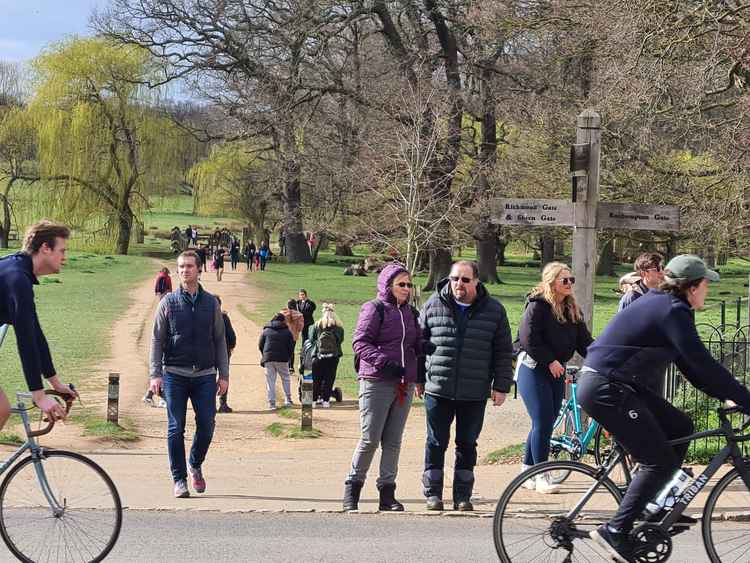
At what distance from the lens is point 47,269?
20.7 ft

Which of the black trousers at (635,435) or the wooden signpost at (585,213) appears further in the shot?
the wooden signpost at (585,213)

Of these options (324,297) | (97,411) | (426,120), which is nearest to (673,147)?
(426,120)

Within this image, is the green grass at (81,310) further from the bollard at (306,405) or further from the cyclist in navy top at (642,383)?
the cyclist in navy top at (642,383)

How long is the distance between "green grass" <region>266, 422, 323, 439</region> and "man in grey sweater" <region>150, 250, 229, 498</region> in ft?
19.0

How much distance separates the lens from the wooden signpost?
11.2 m

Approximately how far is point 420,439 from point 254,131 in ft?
100

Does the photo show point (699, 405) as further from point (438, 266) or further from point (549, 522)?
point (438, 266)

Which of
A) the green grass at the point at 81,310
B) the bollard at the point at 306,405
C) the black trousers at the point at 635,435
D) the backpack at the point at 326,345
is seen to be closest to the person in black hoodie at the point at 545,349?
the black trousers at the point at 635,435

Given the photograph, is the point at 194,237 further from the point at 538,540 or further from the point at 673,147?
the point at 538,540

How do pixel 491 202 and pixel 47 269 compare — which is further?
pixel 491 202

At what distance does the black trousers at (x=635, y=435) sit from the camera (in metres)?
5.79

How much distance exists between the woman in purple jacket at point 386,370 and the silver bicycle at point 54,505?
100.0 inches

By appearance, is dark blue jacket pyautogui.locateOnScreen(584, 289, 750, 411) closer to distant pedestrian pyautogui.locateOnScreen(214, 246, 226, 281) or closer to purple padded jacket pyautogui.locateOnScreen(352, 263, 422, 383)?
purple padded jacket pyautogui.locateOnScreen(352, 263, 422, 383)

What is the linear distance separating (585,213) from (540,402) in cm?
300
